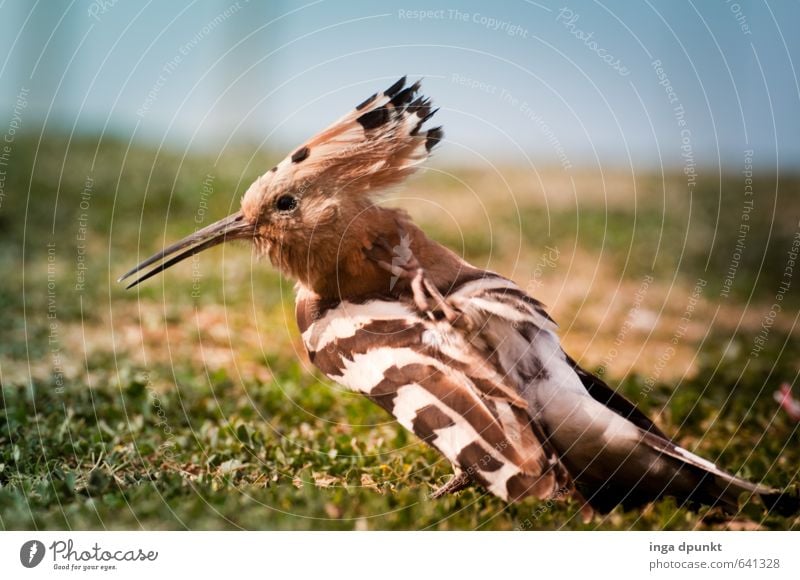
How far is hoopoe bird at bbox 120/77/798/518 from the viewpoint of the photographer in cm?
219

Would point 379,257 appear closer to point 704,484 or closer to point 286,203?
point 286,203

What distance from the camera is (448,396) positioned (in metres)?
2.18

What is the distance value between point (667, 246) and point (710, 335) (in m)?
1.17

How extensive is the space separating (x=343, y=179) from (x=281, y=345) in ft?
5.03

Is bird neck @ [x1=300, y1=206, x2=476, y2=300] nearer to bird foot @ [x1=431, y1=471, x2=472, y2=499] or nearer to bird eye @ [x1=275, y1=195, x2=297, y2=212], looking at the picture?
bird eye @ [x1=275, y1=195, x2=297, y2=212]

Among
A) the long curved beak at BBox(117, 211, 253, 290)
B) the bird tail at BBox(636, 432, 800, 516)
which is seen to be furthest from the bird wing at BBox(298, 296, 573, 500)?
the long curved beak at BBox(117, 211, 253, 290)

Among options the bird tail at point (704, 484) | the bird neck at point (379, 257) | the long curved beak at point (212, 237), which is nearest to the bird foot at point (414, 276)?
the bird neck at point (379, 257)

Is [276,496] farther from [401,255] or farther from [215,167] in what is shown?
[215,167]

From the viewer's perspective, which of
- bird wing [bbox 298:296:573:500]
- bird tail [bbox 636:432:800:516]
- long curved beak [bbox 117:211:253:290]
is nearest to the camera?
bird wing [bbox 298:296:573:500]

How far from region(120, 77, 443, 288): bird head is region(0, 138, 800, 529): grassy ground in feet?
0.76

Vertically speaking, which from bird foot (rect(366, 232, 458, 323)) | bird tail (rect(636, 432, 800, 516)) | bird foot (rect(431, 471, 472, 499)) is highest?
bird foot (rect(366, 232, 458, 323))

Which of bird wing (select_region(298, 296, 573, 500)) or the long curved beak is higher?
the long curved beak

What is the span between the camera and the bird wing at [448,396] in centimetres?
217

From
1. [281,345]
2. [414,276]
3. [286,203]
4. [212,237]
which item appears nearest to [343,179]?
[286,203]
